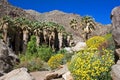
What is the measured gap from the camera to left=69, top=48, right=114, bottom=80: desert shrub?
19594 millimetres

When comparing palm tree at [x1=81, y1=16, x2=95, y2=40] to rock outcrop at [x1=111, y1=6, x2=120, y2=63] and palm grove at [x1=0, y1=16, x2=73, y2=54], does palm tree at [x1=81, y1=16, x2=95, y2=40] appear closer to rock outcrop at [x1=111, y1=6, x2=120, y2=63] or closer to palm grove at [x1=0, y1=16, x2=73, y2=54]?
palm grove at [x1=0, y1=16, x2=73, y2=54]

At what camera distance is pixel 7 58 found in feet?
98.8

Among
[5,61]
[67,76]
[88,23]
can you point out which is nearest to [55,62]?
[5,61]

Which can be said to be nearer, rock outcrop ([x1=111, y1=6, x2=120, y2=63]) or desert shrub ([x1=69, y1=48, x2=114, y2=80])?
rock outcrop ([x1=111, y1=6, x2=120, y2=63])

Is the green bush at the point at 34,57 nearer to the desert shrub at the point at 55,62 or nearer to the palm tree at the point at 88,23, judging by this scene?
the desert shrub at the point at 55,62

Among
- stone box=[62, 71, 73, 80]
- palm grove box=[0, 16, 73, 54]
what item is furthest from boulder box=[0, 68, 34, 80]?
palm grove box=[0, 16, 73, 54]

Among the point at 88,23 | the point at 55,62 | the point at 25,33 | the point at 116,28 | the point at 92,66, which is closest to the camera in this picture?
the point at 116,28

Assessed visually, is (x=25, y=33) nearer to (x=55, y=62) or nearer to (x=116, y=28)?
(x=55, y=62)

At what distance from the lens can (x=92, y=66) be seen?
19953 millimetres

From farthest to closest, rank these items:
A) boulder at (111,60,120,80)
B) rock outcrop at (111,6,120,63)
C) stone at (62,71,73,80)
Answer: stone at (62,71,73,80) < rock outcrop at (111,6,120,63) < boulder at (111,60,120,80)

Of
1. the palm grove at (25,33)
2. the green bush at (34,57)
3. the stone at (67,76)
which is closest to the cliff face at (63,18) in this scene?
the palm grove at (25,33)

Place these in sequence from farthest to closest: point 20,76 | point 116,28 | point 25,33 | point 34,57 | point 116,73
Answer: point 25,33 → point 34,57 → point 20,76 → point 116,28 → point 116,73

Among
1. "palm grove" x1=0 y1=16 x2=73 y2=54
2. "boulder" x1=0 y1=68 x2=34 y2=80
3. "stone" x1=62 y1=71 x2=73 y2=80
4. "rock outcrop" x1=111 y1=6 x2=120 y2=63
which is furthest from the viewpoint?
"palm grove" x1=0 y1=16 x2=73 y2=54

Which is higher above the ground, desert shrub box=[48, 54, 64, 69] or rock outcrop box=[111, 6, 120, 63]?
rock outcrop box=[111, 6, 120, 63]
